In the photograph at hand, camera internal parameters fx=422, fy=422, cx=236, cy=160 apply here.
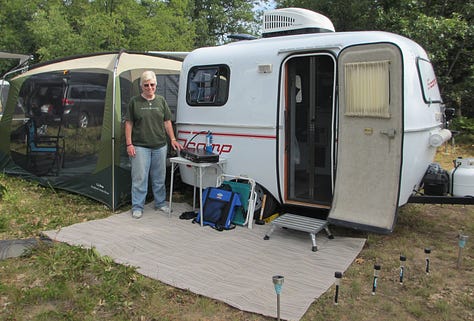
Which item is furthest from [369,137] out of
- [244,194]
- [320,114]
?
[244,194]

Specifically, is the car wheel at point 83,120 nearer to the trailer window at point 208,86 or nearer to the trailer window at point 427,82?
the trailer window at point 208,86

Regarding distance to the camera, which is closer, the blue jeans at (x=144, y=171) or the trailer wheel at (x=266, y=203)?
the trailer wheel at (x=266, y=203)

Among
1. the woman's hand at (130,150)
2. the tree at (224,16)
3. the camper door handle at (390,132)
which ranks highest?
the tree at (224,16)

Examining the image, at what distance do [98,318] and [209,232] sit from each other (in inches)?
80.4

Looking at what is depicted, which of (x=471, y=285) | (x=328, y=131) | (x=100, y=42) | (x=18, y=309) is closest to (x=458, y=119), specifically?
(x=328, y=131)

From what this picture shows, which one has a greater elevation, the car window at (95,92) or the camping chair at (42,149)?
the car window at (95,92)

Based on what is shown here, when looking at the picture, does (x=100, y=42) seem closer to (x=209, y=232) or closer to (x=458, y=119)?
(x=209, y=232)

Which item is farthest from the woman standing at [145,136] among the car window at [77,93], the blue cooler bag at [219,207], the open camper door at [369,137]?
the open camper door at [369,137]

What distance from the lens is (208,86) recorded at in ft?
19.0

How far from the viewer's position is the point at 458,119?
11672mm

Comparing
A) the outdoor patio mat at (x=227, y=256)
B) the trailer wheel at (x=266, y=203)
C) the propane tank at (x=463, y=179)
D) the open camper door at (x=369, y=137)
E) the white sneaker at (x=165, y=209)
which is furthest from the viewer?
the white sneaker at (x=165, y=209)

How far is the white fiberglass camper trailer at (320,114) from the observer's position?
434 cm

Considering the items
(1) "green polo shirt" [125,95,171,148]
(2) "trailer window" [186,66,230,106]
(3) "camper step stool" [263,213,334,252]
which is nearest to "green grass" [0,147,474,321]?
(3) "camper step stool" [263,213,334,252]

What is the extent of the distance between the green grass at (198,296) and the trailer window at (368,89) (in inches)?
59.0
